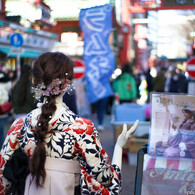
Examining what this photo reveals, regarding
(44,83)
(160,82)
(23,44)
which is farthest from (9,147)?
(23,44)

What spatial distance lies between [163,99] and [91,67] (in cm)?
739

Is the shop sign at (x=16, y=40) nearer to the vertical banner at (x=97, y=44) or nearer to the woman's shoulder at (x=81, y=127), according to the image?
the vertical banner at (x=97, y=44)

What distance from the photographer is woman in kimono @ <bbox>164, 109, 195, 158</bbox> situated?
3.19m

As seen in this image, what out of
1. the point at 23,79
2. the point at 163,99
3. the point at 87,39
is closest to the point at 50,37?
the point at 87,39

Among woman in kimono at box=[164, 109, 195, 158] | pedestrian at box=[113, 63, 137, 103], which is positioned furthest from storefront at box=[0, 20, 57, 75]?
woman in kimono at box=[164, 109, 195, 158]

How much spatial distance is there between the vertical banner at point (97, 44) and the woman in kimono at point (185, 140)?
24.3ft

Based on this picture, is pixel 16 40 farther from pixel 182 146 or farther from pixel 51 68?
pixel 51 68

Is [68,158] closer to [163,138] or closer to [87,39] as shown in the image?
[163,138]

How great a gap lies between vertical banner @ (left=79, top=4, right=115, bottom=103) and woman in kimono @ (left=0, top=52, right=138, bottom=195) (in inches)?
314

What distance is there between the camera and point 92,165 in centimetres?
253

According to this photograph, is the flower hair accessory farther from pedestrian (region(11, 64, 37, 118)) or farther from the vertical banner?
the vertical banner

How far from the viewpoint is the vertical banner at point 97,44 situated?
1051cm

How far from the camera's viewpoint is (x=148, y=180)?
326 centimetres

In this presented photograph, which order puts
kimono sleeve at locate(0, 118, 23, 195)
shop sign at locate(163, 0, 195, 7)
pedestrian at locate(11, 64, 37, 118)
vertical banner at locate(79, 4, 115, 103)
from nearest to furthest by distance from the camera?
kimono sleeve at locate(0, 118, 23, 195)
pedestrian at locate(11, 64, 37, 118)
vertical banner at locate(79, 4, 115, 103)
shop sign at locate(163, 0, 195, 7)
